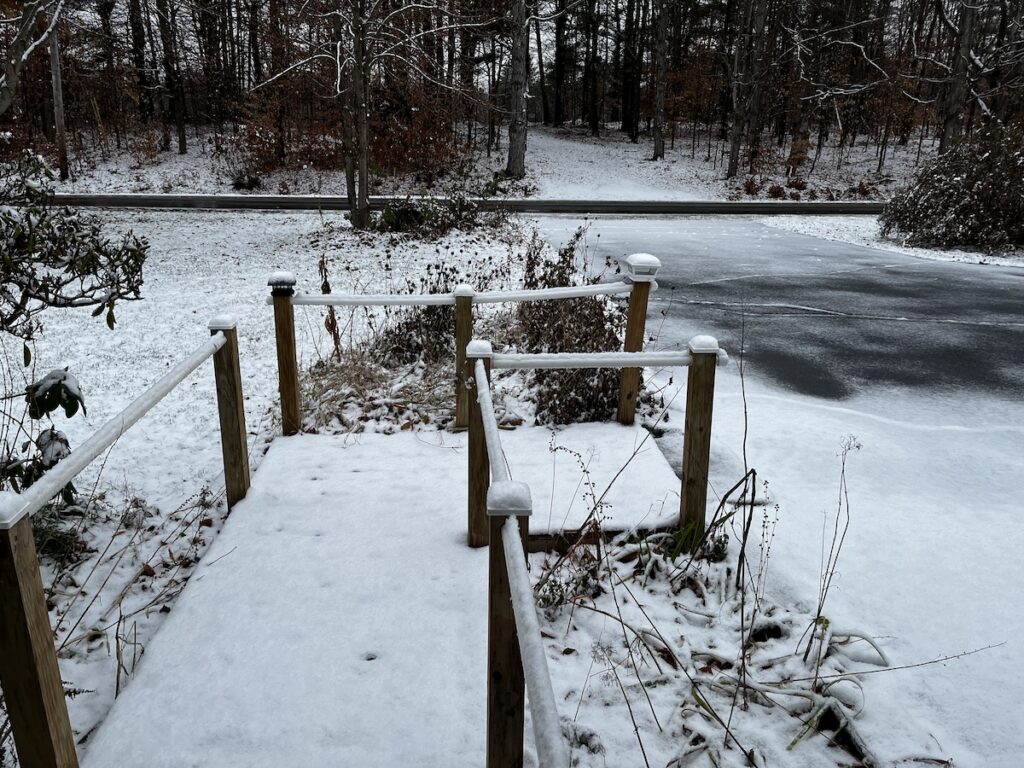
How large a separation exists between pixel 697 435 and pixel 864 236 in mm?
15116

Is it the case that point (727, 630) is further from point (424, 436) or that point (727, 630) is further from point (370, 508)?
point (424, 436)

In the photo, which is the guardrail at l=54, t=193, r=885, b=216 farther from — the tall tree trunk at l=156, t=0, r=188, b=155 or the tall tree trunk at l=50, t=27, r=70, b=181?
the tall tree trunk at l=156, t=0, r=188, b=155

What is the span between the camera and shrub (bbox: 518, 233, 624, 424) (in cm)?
550

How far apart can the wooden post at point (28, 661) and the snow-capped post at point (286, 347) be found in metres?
3.03

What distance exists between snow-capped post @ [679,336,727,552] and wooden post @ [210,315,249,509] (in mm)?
2483

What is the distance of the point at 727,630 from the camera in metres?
3.22

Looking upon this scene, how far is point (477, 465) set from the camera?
3.53 metres

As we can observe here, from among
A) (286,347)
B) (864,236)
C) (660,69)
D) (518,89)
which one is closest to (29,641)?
(286,347)

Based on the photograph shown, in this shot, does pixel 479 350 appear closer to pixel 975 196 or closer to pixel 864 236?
pixel 975 196

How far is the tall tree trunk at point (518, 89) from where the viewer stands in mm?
22953

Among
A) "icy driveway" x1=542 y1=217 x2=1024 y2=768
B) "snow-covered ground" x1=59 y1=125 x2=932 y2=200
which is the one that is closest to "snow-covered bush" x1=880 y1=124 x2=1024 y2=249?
"icy driveway" x1=542 y1=217 x2=1024 y2=768

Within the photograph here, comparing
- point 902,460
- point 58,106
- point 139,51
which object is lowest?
point 902,460

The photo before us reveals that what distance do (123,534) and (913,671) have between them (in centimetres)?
425

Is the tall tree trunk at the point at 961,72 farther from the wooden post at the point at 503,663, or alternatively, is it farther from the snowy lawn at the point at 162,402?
the wooden post at the point at 503,663
